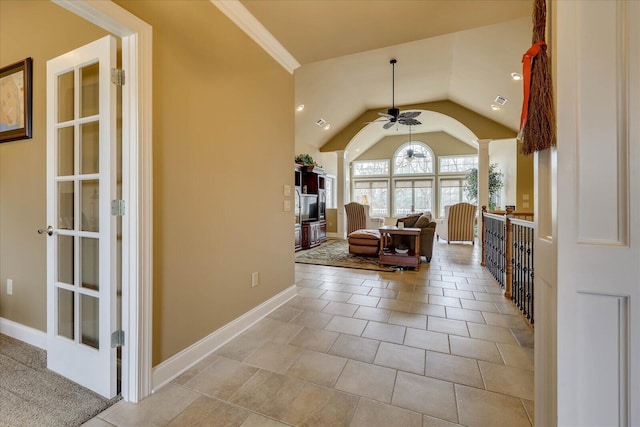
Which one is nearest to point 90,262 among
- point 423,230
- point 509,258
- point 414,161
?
point 509,258

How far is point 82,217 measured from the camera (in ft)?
5.20

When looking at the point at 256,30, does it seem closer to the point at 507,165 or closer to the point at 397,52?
the point at 397,52

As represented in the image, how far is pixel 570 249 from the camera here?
75cm

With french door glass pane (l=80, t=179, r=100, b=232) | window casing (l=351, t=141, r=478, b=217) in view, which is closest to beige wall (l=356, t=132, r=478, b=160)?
window casing (l=351, t=141, r=478, b=217)

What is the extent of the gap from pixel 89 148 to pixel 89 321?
104 centimetres

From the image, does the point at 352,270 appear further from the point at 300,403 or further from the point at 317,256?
the point at 300,403

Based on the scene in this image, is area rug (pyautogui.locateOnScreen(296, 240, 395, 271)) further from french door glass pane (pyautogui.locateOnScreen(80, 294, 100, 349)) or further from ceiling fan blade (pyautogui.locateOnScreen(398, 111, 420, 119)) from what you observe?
french door glass pane (pyautogui.locateOnScreen(80, 294, 100, 349))

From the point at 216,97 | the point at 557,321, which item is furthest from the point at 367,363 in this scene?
the point at 216,97

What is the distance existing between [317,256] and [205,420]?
4.21 meters

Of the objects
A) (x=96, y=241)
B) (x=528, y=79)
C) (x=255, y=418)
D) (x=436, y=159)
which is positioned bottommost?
(x=255, y=418)

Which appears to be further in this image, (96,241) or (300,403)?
(96,241)

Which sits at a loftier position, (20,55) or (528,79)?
(20,55)

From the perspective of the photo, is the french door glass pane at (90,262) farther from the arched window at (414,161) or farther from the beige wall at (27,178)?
the arched window at (414,161)

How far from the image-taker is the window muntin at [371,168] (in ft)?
35.2
